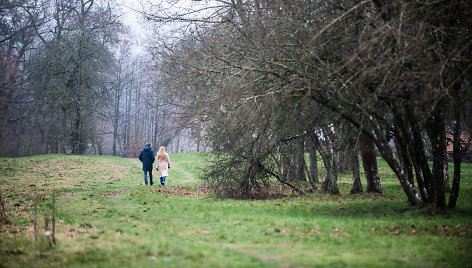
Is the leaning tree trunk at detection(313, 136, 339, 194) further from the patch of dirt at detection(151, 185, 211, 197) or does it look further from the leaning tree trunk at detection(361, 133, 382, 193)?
the patch of dirt at detection(151, 185, 211, 197)

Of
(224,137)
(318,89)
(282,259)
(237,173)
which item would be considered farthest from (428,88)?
(237,173)

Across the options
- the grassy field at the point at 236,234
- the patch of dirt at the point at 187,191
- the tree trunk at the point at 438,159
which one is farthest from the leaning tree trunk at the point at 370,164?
the patch of dirt at the point at 187,191

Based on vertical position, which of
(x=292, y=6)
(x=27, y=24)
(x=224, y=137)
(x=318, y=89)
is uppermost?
(x=27, y=24)

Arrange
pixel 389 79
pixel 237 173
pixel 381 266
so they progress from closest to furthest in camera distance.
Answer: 1. pixel 381 266
2. pixel 389 79
3. pixel 237 173

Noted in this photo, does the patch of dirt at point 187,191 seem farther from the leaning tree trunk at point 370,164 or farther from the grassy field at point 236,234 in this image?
the leaning tree trunk at point 370,164

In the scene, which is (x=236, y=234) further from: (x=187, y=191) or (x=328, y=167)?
(x=187, y=191)

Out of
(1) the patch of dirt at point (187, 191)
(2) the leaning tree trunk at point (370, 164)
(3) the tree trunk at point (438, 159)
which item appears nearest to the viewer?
(3) the tree trunk at point (438, 159)

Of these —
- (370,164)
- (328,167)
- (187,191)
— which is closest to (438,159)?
(328,167)

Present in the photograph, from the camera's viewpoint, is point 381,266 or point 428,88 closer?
point 381,266

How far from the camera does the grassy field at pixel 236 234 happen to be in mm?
6230

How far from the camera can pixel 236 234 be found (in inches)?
333

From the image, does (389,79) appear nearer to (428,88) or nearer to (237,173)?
(428,88)

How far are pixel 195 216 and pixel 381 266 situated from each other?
20.3 ft

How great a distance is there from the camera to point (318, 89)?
386 inches
